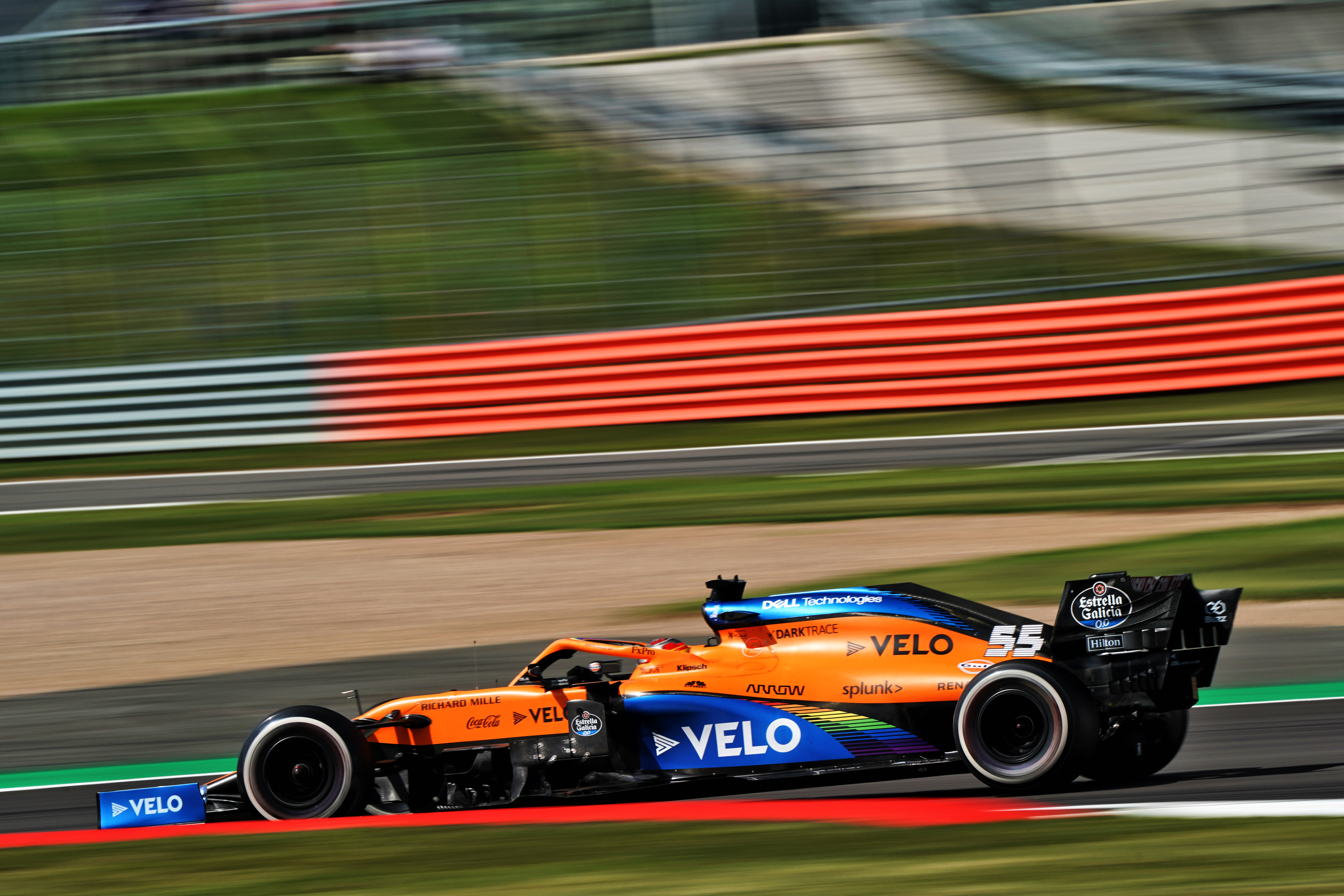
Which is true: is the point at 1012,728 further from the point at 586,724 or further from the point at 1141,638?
the point at 586,724

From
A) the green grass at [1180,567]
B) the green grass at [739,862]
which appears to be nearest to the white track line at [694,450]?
the green grass at [1180,567]

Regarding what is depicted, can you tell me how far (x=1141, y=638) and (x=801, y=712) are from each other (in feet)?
4.11

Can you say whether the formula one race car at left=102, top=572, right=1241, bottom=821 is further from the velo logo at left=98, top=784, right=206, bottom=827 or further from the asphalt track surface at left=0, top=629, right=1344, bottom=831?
the asphalt track surface at left=0, top=629, right=1344, bottom=831

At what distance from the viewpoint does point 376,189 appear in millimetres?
19844

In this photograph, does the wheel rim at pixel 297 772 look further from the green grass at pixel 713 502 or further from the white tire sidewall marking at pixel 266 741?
the green grass at pixel 713 502

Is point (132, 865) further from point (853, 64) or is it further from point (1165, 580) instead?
point (853, 64)

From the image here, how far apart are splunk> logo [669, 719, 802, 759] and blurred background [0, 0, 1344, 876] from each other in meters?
3.24

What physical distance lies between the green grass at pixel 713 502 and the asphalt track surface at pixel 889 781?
3657 mm

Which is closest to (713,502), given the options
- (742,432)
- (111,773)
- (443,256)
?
(742,432)

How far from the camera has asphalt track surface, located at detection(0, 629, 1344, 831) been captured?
19.8ft

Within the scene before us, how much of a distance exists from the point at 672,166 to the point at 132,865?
591 inches

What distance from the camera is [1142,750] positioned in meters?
6.04

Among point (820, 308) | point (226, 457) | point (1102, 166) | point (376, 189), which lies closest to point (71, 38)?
point (376, 189)

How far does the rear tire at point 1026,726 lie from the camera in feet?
18.1
